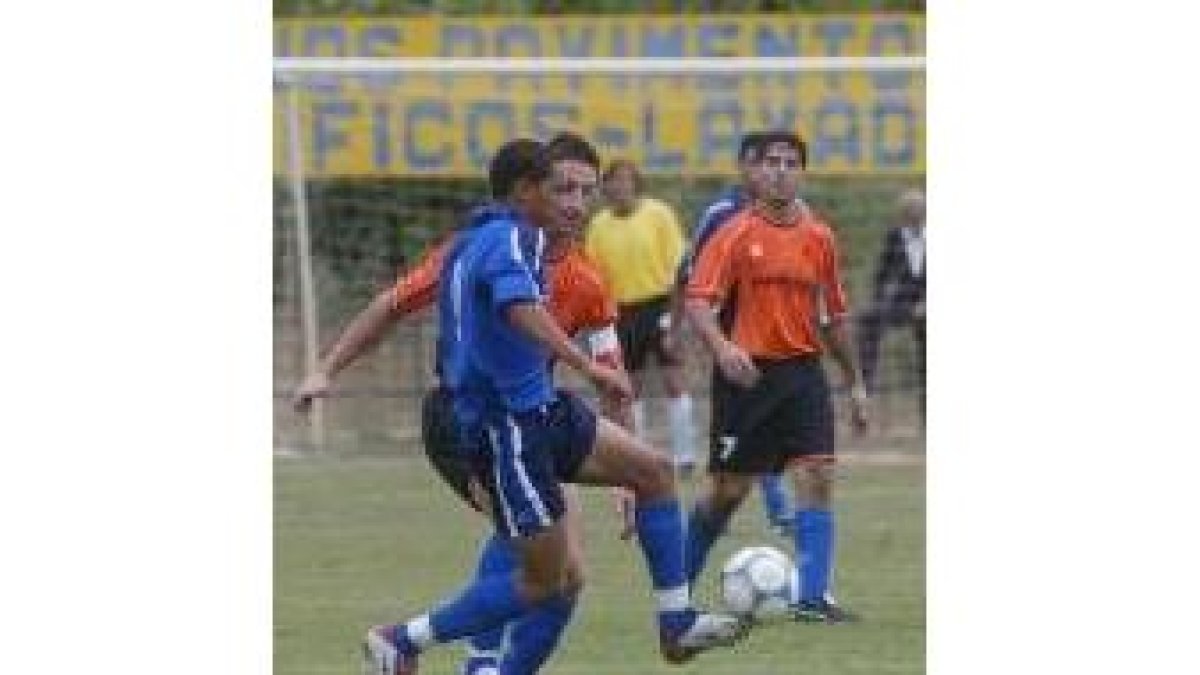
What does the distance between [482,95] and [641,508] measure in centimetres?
1290

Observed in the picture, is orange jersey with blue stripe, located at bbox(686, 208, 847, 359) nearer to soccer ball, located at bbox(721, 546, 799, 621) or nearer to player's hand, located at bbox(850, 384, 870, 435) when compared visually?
player's hand, located at bbox(850, 384, 870, 435)

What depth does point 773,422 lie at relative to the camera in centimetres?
1262

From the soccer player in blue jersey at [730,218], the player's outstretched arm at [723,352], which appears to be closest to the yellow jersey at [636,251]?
the soccer player in blue jersey at [730,218]

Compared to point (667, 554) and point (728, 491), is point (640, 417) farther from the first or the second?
point (667, 554)

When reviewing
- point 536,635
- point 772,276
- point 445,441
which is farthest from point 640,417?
point 445,441

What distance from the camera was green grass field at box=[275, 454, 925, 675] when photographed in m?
11.0

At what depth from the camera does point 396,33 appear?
23.1 metres

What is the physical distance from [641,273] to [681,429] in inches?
34.0

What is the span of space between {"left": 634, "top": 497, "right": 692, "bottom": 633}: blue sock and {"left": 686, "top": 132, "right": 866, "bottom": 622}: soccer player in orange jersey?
2.22 m

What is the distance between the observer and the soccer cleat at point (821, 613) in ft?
39.7

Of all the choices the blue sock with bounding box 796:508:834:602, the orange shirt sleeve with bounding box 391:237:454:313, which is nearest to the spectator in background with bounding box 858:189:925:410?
the blue sock with bounding box 796:508:834:602

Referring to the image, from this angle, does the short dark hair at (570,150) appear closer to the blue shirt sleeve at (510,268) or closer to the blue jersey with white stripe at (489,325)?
the blue jersey with white stripe at (489,325)
